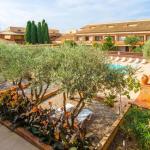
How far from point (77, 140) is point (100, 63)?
3018mm

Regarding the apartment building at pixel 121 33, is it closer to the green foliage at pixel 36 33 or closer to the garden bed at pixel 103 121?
Result: the green foliage at pixel 36 33

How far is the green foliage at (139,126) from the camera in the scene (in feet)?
30.0

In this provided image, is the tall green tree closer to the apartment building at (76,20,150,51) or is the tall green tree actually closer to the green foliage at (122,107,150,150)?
the apartment building at (76,20,150,51)

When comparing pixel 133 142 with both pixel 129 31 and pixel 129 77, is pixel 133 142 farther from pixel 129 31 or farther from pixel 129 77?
pixel 129 31

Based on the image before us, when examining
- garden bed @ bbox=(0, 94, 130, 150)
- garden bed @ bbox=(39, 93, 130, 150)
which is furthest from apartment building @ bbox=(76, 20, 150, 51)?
garden bed @ bbox=(0, 94, 130, 150)

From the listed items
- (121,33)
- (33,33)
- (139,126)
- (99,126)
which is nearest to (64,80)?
(139,126)

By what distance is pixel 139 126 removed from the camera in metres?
9.86

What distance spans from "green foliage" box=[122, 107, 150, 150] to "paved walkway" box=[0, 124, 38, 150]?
404 cm

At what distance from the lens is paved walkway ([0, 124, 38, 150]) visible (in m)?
9.25

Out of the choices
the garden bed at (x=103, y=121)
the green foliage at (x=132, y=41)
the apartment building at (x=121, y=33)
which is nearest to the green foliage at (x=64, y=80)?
the garden bed at (x=103, y=121)

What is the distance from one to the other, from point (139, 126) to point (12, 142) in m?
5.28

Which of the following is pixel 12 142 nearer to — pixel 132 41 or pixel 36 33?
pixel 132 41

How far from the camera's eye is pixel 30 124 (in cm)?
1052

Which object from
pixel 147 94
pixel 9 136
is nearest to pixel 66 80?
pixel 9 136
